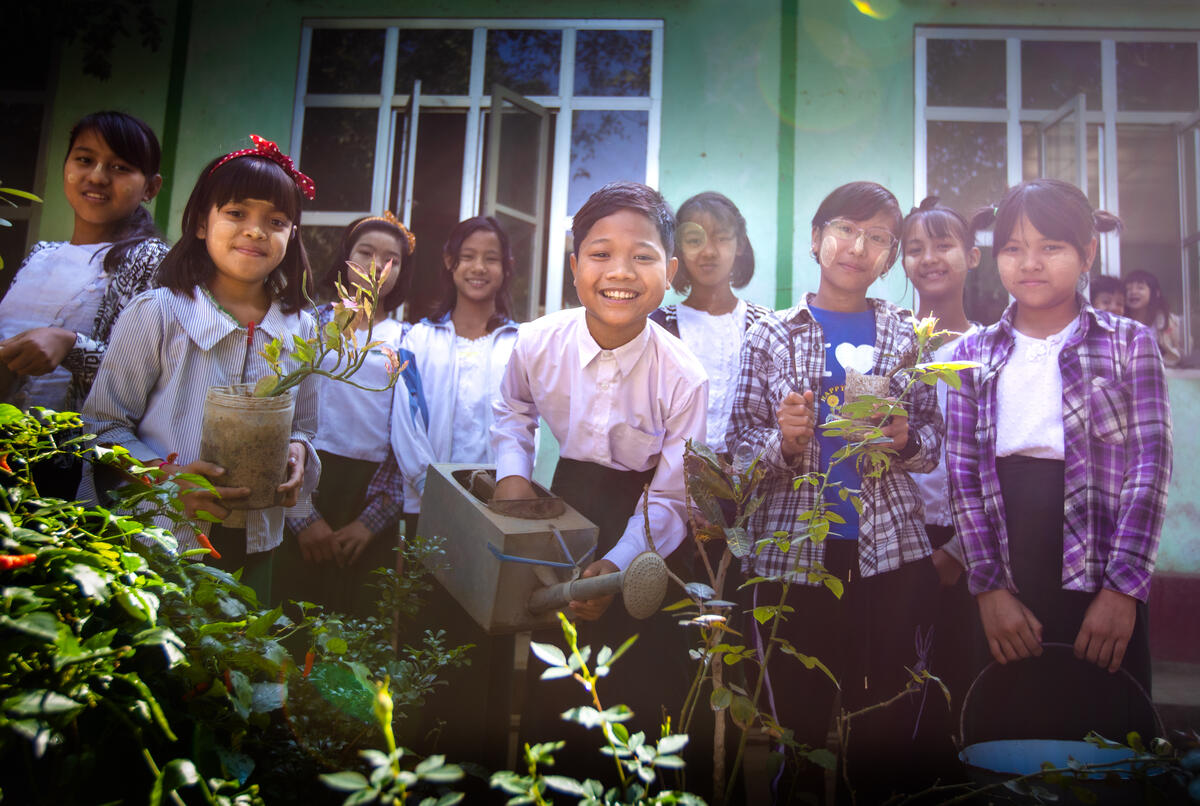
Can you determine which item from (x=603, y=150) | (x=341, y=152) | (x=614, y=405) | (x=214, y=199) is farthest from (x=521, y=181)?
(x=614, y=405)

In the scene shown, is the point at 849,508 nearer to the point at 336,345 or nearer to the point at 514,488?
the point at 514,488

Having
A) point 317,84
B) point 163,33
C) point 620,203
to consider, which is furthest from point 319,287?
point 620,203

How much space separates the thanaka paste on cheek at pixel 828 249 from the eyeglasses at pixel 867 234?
2 centimetres

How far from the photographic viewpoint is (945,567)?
268 cm

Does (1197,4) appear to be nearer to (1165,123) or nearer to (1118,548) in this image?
(1165,123)

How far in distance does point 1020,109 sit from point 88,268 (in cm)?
468

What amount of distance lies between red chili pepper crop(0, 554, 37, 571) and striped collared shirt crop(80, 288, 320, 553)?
3.98 ft

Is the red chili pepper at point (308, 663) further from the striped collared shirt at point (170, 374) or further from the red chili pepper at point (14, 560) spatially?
the striped collared shirt at point (170, 374)

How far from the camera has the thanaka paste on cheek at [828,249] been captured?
8.19ft

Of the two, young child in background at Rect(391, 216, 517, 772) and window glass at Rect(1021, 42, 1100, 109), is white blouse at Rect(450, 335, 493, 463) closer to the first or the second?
young child in background at Rect(391, 216, 517, 772)

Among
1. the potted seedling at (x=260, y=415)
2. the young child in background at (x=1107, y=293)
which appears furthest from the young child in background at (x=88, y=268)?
the young child in background at (x=1107, y=293)

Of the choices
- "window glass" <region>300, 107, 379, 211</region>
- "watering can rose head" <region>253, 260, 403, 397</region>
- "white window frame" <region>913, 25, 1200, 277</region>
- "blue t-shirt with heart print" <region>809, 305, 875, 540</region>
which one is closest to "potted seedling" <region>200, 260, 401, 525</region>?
"watering can rose head" <region>253, 260, 403, 397</region>

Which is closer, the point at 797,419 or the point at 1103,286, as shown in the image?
the point at 797,419

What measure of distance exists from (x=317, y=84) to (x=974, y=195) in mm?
3933
